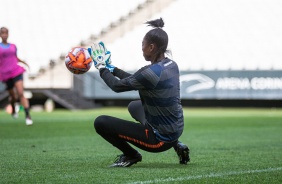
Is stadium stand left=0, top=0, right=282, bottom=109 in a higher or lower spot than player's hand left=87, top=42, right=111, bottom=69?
lower

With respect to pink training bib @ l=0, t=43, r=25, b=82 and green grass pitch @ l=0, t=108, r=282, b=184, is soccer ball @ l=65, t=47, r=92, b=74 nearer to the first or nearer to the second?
green grass pitch @ l=0, t=108, r=282, b=184

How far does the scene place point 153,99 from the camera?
6055mm

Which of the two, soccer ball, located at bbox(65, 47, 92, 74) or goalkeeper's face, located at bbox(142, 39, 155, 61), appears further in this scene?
soccer ball, located at bbox(65, 47, 92, 74)

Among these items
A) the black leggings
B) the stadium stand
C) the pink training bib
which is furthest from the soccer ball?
the stadium stand

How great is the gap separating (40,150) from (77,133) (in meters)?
3.50

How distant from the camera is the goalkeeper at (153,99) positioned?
5.99 meters

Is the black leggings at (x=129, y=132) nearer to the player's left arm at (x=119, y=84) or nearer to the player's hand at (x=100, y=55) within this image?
the player's left arm at (x=119, y=84)

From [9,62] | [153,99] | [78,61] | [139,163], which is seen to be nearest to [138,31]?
[9,62]

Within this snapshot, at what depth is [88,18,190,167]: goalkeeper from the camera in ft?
19.6

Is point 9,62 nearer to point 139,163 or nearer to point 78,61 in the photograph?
point 78,61

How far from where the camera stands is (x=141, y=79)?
589 cm

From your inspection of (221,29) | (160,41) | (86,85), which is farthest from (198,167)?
(221,29)

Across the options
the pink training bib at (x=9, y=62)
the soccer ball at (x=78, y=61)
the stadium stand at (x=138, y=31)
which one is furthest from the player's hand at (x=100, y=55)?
the stadium stand at (x=138, y=31)

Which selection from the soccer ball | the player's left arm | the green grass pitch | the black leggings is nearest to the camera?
the green grass pitch
